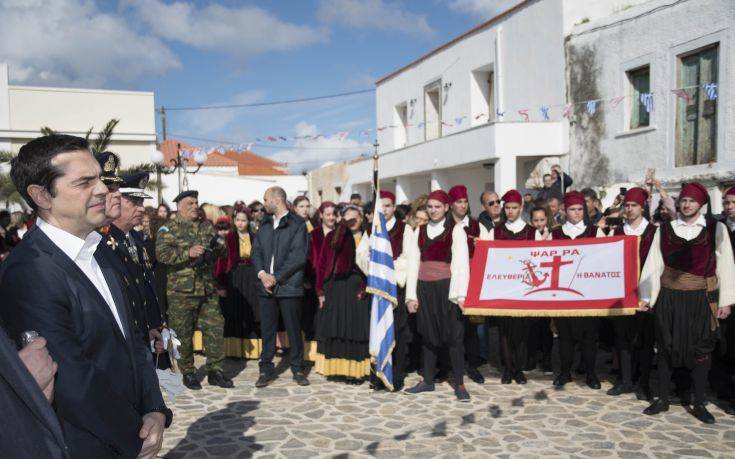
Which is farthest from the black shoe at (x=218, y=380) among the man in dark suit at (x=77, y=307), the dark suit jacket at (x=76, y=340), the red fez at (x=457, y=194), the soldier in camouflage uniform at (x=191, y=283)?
the dark suit jacket at (x=76, y=340)

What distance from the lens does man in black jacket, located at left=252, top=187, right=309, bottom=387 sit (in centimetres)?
688

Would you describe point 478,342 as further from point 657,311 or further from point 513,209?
point 657,311

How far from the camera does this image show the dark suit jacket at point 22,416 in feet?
4.59

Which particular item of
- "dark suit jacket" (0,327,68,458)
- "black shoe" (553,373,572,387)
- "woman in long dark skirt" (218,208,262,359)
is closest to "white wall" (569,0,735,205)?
"black shoe" (553,373,572,387)

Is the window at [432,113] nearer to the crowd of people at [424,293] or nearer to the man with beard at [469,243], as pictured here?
the crowd of people at [424,293]

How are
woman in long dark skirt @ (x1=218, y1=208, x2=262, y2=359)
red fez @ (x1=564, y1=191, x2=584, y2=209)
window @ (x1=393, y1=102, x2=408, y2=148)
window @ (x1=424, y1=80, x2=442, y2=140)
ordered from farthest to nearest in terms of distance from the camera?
window @ (x1=393, y1=102, x2=408, y2=148) → window @ (x1=424, y1=80, x2=442, y2=140) → woman in long dark skirt @ (x1=218, y1=208, x2=262, y2=359) → red fez @ (x1=564, y1=191, x2=584, y2=209)

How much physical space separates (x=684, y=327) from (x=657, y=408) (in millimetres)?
788

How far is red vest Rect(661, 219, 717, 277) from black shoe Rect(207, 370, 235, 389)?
15.4 ft

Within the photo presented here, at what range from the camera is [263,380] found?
6.79m

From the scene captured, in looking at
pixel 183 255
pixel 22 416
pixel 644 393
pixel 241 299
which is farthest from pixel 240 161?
pixel 22 416

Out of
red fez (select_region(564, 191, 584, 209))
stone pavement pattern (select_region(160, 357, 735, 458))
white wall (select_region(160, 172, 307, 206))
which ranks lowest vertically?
stone pavement pattern (select_region(160, 357, 735, 458))

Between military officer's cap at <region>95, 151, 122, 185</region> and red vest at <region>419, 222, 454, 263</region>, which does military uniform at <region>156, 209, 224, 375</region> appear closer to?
red vest at <region>419, 222, 454, 263</region>

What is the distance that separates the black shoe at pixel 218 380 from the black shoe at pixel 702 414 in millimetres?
4598

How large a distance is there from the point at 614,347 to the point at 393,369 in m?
2.50
